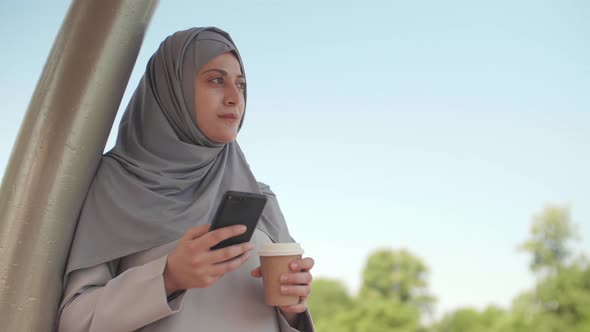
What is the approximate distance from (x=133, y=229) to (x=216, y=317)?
229 mm

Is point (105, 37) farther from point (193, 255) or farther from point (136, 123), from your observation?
point (193, 255)

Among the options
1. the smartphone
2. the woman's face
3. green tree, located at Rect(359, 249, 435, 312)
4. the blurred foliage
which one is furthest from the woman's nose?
green tree, located at Rect(359, 249, 435, 312)

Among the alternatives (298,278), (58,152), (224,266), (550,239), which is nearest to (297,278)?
(298,278)

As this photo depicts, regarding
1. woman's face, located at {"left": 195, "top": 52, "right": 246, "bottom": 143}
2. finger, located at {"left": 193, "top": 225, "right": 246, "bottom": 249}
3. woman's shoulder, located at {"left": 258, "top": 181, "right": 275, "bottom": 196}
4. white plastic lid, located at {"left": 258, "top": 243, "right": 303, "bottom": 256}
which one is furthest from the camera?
woman's shoulder, located at {"left": 258, "top": 181, "right": 275, "bottom": 196}

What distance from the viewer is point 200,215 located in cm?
112

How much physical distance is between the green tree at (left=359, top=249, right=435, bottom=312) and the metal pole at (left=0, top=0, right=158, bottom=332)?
1334 cm

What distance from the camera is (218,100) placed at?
1.14 metres

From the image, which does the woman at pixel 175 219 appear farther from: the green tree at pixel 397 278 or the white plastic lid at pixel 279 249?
the green tree at pixel 397 278

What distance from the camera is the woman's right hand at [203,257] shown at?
83 centimetres

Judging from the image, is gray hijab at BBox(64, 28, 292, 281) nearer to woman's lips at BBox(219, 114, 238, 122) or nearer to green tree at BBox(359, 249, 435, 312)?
woman's lips at BBox(219, 114, 238, 122)

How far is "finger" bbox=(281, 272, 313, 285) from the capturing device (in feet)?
3.23

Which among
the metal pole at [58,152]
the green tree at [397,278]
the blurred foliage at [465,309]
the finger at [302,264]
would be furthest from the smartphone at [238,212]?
the green tree at [397,278]

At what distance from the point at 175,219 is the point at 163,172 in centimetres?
11

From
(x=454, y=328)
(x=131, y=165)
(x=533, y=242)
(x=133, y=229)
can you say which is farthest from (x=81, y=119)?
(x=454, y=328)
